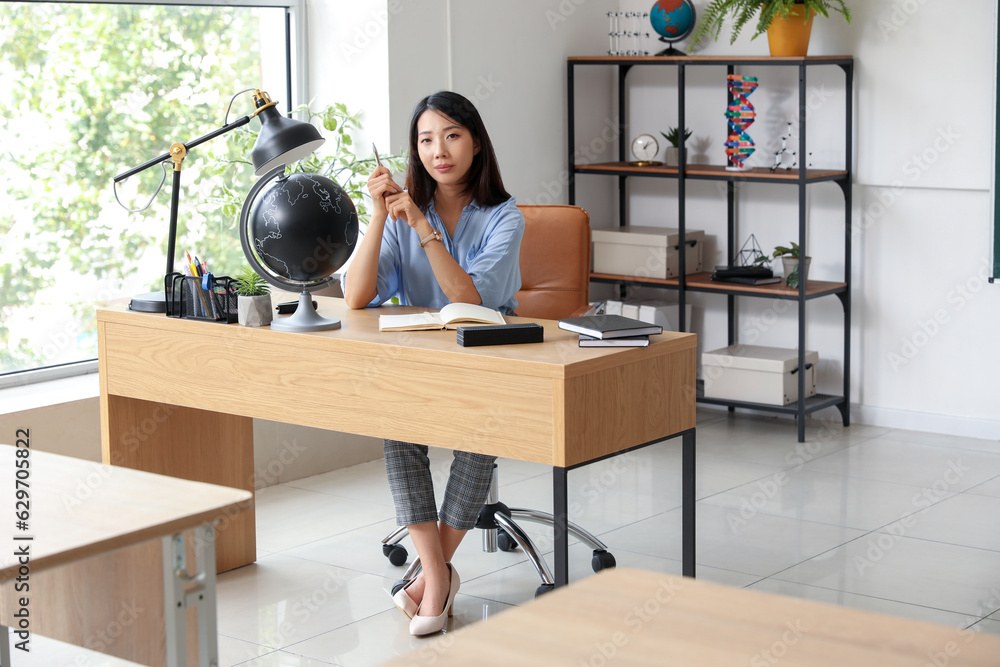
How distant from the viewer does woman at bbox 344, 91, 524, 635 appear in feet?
9.59

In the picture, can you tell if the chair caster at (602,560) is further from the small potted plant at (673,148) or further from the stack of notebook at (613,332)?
the small potted plant at (673,148)

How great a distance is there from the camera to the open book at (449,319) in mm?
2719

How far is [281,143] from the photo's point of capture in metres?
2.74

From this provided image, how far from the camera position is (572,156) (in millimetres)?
5211

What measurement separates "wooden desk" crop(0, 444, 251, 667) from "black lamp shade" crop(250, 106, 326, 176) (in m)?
0.99

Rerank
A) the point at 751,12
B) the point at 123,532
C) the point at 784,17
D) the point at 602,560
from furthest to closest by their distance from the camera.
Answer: the point at 751,12 → the point at 784,17 → the point at 602,560 → the point at 123,532

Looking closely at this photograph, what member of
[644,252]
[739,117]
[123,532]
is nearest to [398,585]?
[123,532]

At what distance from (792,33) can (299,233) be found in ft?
8.84

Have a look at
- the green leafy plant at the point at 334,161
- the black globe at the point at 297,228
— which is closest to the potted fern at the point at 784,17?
the green leafy plant at the point at 334,161

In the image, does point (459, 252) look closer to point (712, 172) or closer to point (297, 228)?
point (297, 228)

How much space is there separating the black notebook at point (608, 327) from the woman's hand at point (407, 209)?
51 cm

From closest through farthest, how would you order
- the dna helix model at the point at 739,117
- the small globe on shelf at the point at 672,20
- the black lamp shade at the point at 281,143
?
the black lamp shade at the point at 281,143, the dna helix model at the point at 739,117, the small globe on shelf at the point at 672,20

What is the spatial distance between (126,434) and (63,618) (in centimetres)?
107

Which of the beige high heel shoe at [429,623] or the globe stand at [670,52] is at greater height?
the globe stand at [670,52]
